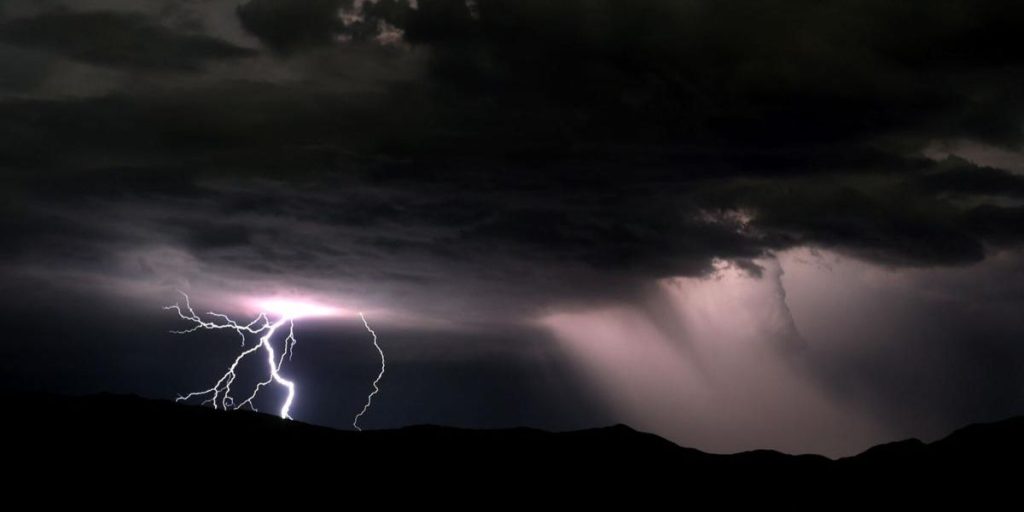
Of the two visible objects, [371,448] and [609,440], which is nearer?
[371,448]

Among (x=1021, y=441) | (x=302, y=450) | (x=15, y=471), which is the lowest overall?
(x=15, y=471)

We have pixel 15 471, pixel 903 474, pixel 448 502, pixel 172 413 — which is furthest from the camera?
pixel 172 413

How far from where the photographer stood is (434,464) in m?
65.6

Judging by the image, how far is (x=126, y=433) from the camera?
64.6m

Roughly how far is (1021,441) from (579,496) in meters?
28.2

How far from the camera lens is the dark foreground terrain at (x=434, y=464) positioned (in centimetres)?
5919

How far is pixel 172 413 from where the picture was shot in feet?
229

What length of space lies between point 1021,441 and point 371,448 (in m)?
41.0

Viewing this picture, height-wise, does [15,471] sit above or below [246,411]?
below

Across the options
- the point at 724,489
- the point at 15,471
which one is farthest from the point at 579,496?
the point at 15,471

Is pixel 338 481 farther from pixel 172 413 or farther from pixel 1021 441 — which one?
pixel 1021 441

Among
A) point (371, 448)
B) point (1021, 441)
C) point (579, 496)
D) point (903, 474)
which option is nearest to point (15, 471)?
point (371, 448)

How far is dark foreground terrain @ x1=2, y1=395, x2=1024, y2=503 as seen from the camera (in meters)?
59.2

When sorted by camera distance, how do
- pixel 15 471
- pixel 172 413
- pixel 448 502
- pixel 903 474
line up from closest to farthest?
pixel 15 471 < pixel 448 502 < pixel 903 474 < pixel 172 413
